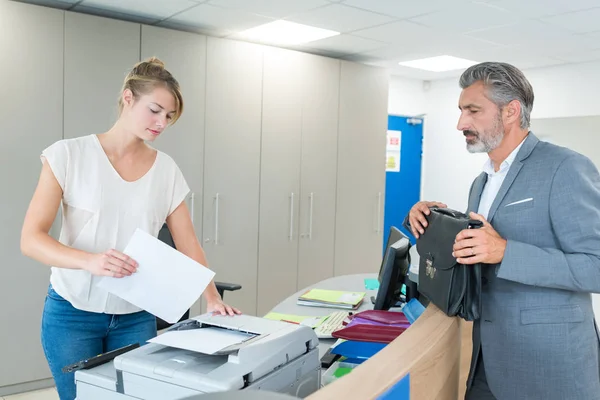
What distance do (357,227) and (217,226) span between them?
150cm

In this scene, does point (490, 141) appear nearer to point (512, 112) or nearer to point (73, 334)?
point (512, 112)

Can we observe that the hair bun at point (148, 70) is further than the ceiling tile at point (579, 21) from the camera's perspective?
No

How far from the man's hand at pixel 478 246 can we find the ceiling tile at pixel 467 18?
8.27 feet

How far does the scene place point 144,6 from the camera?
141 inches

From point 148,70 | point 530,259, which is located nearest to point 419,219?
point 530,259

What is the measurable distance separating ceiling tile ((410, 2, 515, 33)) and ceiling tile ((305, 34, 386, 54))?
643mm

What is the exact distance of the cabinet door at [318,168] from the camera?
4.78 meters

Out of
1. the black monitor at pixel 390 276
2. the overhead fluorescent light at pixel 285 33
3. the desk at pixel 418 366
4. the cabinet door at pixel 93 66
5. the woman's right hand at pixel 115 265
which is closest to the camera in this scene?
the desk at pixel 418 366

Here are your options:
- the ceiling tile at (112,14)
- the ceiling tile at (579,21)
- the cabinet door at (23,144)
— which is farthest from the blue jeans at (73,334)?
the ceiling tile at (579,21)

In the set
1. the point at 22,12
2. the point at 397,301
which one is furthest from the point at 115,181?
the point at 22,12

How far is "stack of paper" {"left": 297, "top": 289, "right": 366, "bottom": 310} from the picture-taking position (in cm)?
264

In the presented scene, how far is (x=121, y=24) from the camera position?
3.76 metres

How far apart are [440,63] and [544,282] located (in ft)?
15.0

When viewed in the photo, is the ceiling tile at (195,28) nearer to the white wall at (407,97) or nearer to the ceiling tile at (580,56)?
the white wall at (407,97)
